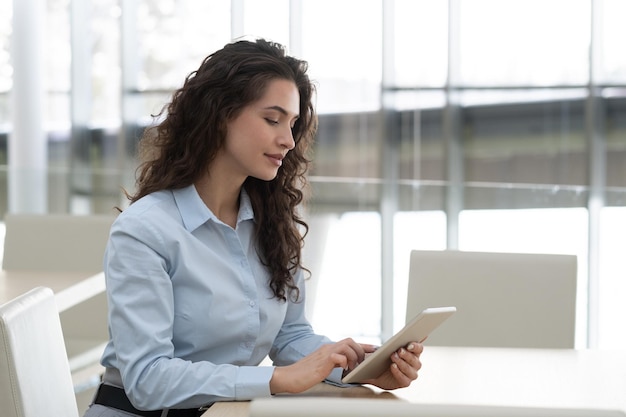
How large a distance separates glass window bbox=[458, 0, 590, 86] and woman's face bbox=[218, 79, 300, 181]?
2870mm

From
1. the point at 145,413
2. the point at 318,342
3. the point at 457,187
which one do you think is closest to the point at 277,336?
the point at 318,342

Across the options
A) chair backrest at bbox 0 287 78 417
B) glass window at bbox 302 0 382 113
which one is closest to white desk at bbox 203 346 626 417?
chair backrest at bbox 0 287 78 417

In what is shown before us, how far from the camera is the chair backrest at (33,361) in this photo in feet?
4.67

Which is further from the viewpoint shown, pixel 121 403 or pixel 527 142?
pixel 527 142

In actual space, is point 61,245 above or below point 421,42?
below

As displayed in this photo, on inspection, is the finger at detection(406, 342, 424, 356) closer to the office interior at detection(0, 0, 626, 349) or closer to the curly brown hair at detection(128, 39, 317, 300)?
the curly brown hair at detection(128, 39, 317, 300)

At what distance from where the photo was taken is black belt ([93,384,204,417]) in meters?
1.64

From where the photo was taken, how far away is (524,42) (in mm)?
4441

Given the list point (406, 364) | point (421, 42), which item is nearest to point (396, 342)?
point (406, 364)

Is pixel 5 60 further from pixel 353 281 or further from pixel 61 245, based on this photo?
pixel 61 245

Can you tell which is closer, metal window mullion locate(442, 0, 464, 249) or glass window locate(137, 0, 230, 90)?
metal window mullion locate(442, 0, 464, 249)

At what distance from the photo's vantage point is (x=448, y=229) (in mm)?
4586

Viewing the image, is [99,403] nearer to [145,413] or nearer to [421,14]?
[145,413]

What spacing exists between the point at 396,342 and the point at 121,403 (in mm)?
492
